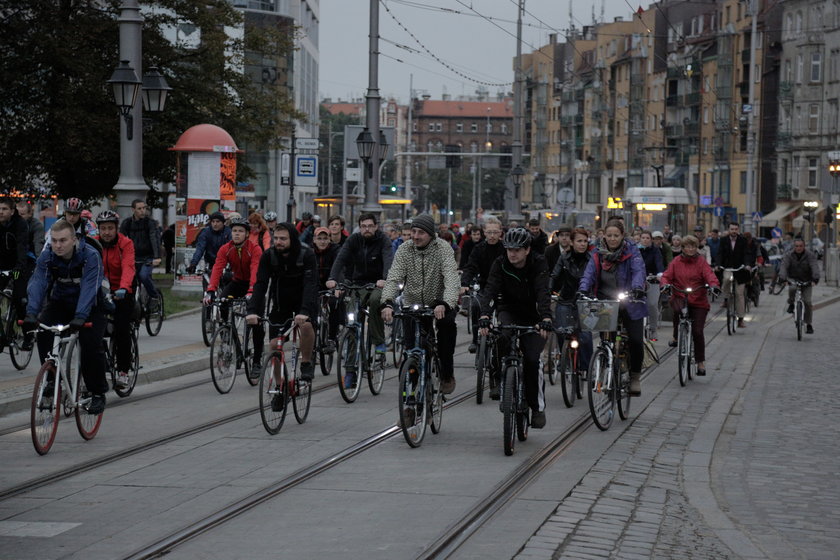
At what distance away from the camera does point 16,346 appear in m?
16.0

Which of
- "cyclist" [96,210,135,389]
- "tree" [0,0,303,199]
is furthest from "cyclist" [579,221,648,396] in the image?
"tree" [0,0,303,199]

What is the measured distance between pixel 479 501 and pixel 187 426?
165 inches

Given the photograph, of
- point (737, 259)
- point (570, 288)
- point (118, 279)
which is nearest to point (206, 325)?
point (118, 279)

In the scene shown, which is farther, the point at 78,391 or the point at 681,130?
the point at 681,130

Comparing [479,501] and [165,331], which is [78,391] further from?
[165,331]

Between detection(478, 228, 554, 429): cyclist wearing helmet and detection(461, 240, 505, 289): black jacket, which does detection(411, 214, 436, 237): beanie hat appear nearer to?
detection(478, 228, 554, 429): cyclist wearing helmet

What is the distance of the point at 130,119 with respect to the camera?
806 inches

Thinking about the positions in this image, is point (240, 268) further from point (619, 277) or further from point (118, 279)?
point (619, 277)

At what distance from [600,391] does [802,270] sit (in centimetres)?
1386

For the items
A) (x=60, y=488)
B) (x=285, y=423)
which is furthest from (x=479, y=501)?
(x=285, y=423)

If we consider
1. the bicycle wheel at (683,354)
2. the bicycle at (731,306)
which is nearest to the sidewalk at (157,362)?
the bicycle wheel at (683,354)

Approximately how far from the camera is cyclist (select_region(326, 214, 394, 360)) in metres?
15.0

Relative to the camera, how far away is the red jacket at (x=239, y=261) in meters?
14.9

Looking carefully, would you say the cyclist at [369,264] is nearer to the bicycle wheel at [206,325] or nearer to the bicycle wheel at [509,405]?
the bicycle wheel at [206,325]
